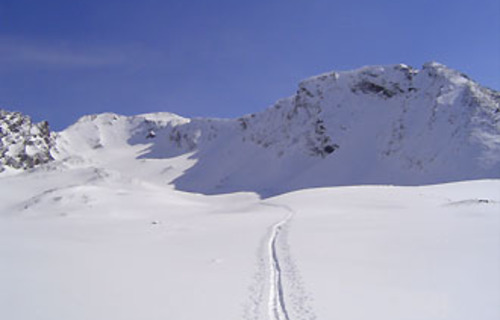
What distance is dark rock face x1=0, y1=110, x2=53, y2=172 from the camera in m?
140

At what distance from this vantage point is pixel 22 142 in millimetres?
148500

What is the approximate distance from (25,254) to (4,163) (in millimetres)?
144662

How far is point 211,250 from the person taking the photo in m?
15.5

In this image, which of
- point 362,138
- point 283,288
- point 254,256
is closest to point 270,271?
point 283,288

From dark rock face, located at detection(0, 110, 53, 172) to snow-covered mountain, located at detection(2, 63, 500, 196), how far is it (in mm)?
4958

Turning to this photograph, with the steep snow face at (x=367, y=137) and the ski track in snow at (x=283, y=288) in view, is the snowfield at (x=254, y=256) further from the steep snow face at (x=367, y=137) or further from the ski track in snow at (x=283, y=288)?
the steep snow face at (x=367, y=137)

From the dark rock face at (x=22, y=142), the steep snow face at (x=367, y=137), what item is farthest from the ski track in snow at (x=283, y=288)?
the dark rock face at (x=22, y=142)

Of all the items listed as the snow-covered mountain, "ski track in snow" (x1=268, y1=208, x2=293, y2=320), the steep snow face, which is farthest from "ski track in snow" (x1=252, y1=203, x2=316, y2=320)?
the snow-covered mountain

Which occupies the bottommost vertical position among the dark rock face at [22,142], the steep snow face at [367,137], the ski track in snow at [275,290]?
the ski track in snow at [275,290]

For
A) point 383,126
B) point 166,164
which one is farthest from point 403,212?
point 166,164

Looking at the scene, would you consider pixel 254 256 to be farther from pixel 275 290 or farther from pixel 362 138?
pixel 362 138

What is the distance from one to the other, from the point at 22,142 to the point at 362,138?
12413cm

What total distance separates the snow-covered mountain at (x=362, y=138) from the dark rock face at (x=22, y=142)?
496 cm

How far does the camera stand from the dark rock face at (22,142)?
140 metres
